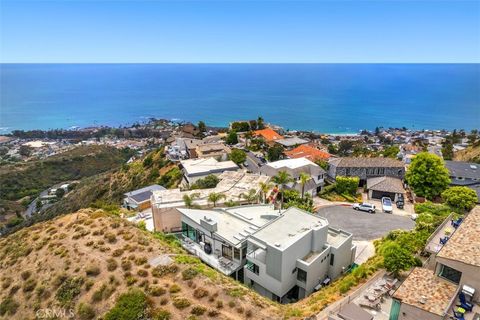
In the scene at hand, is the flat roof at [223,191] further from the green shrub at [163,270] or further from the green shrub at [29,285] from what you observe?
the green shrub at [29,285]

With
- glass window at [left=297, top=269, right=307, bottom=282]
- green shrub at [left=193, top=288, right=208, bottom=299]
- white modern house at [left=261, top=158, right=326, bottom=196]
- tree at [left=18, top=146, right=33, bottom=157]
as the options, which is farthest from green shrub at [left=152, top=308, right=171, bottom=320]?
tree at [left=18, top=146, right=33, bottom=157]

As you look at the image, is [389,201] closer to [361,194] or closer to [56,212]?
[361,194]

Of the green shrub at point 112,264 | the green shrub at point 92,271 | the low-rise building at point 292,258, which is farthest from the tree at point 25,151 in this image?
the low-rise building at point 292,258

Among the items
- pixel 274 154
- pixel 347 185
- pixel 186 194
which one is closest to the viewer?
pixel 186 194

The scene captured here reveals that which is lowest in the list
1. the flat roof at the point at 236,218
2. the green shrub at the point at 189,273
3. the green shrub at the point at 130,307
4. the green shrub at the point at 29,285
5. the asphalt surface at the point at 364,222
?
the asphalt surface at the point at 364,222

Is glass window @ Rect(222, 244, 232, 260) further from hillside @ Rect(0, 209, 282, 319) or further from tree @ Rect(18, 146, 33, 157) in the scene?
tree @ Rect(18, 146, 33, 157)

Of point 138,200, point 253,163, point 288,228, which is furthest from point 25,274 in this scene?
point 253,163

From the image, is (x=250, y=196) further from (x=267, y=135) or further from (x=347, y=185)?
(x=267, y=135)

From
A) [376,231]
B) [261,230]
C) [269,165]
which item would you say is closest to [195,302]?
[261,230]
